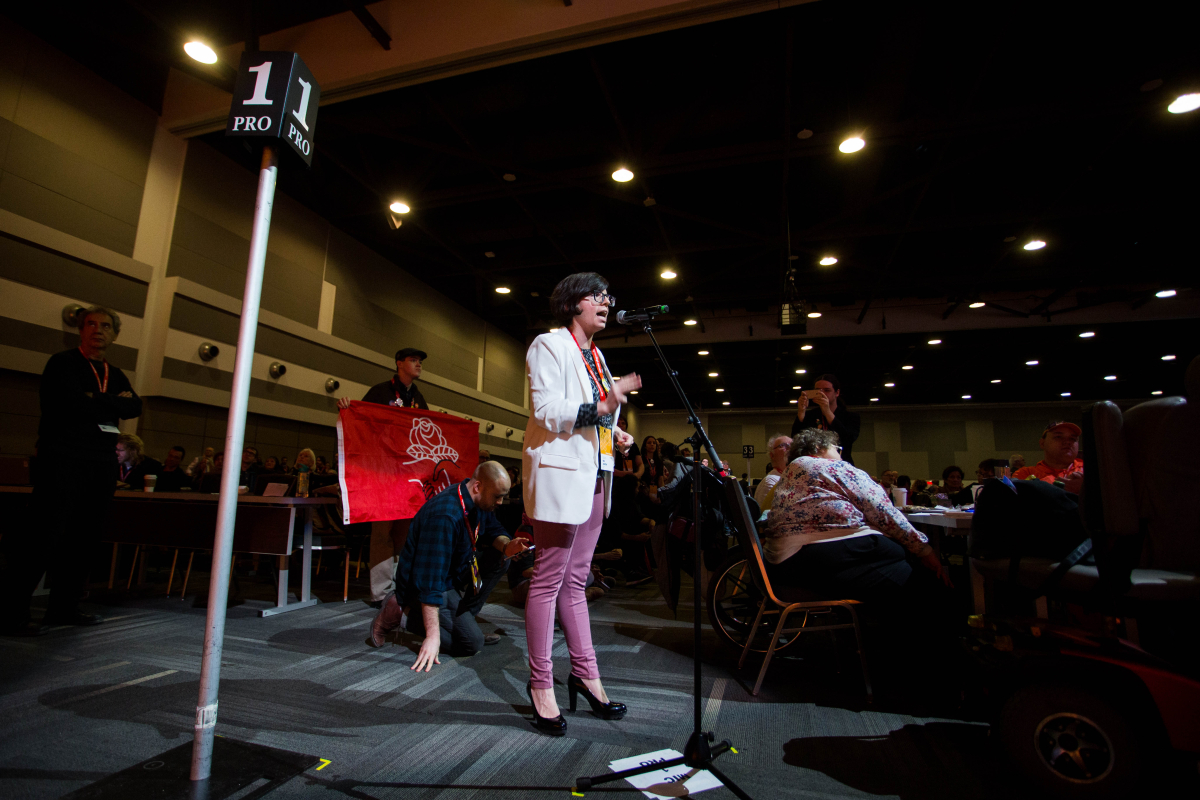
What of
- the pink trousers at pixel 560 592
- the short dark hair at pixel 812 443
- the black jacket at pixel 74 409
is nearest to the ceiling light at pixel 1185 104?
the short dark hair at pixel 812 443

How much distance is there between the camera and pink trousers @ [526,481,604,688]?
1.77 meters

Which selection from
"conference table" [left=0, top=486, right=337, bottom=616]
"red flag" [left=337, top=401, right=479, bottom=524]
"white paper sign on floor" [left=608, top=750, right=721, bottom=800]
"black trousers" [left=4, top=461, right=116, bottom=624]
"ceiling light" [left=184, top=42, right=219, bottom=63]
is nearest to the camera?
"white paper sign on floor" [left=608, top=750, right=721, bottom=800]

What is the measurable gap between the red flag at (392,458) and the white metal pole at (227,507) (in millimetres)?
2343

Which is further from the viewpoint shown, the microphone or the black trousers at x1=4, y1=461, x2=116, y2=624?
the black trousers at x1=4, y1=461, x2=116, y2=624

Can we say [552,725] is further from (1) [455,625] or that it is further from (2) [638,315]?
(2) [638,315]

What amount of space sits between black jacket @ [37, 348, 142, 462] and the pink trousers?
271 centimetres

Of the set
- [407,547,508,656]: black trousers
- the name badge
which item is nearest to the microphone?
the name badge

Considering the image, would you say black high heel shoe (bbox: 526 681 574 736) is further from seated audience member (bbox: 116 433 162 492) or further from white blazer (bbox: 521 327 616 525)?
seated audience member (bbox: 116 433 162 492)

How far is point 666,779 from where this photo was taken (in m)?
1.46

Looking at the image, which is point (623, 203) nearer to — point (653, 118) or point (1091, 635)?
point (653, 118)

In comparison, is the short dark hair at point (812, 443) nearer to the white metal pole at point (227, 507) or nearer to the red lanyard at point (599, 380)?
the red lanyard at point (599, 380)

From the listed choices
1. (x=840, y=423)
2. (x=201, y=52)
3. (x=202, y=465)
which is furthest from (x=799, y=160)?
(x=202, y=465)

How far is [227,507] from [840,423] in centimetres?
347

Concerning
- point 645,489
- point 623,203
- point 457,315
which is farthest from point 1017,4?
point 457,315
